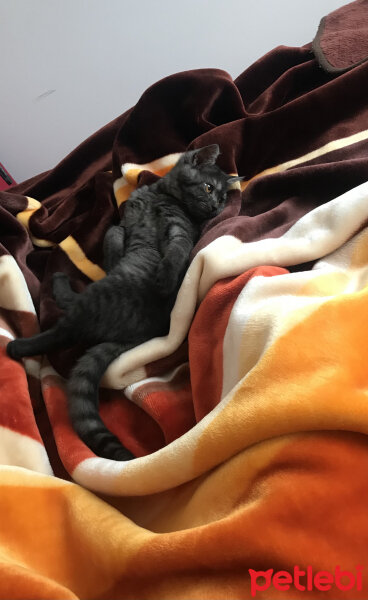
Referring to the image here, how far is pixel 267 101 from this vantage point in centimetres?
119

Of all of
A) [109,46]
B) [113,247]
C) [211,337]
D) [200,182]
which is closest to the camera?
[211,337]

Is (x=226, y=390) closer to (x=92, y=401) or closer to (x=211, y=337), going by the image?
(x=211, y=337)

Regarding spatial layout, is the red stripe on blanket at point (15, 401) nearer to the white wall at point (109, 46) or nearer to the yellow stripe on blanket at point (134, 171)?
the yellow stripe on blanket at point (134, 171)

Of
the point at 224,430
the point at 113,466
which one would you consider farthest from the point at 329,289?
the point at 113,466

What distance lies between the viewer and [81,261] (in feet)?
3.77

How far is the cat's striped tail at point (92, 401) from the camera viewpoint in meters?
0.69

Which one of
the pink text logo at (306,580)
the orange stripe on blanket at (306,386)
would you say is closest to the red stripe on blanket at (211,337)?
the orange stripe on blanket at (306,386)

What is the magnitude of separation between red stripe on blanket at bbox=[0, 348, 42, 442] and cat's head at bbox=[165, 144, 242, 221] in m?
0.71

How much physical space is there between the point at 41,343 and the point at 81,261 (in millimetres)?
364

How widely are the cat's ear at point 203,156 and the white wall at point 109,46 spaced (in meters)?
0.78

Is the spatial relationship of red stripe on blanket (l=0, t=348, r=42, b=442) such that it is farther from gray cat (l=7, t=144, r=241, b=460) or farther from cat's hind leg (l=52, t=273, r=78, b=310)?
cat's hind leg (l=52, t=273, r=78, b=310)

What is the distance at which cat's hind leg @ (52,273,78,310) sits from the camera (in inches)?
37.7

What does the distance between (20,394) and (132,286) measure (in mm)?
353
